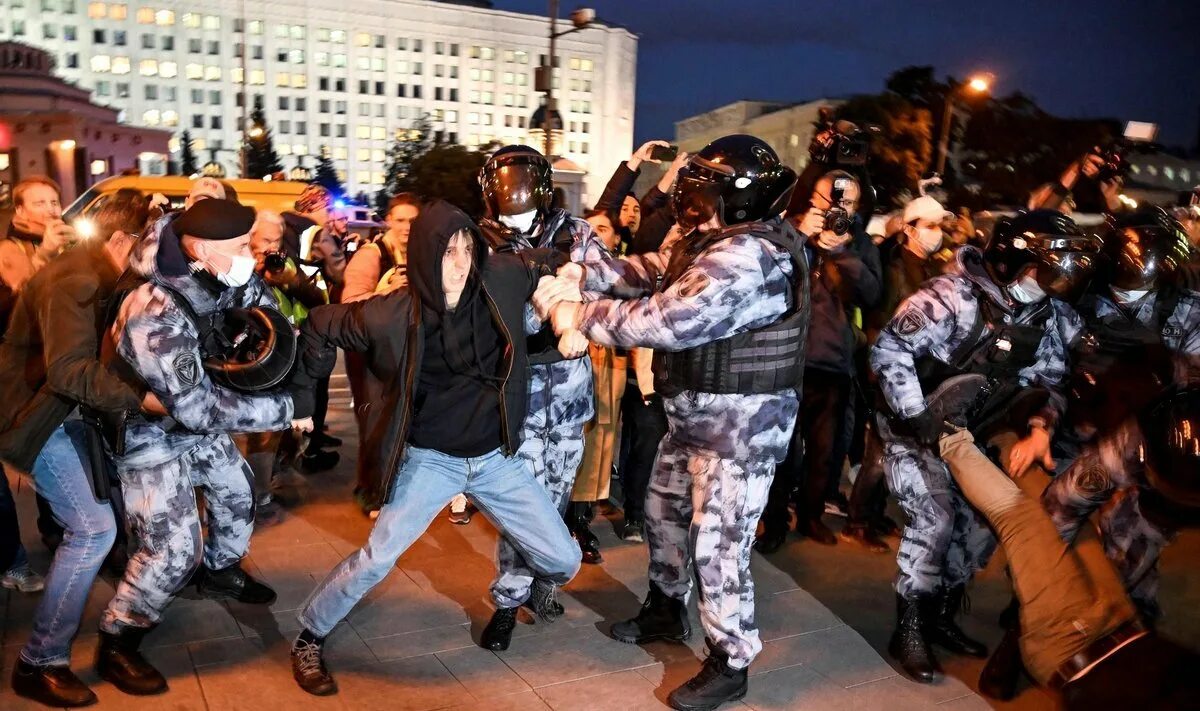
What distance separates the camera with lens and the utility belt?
11.8ft

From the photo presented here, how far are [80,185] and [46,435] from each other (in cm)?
1206

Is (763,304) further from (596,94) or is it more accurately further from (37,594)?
(596,94)

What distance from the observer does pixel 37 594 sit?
459 cm

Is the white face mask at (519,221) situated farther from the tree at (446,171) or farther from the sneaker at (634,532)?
Answer: the tree at (446,171)

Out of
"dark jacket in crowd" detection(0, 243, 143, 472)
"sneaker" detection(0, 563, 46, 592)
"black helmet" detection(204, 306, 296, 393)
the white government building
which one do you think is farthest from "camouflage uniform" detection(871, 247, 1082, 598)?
the white government building

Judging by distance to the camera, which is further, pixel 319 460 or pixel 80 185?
pixel 80 185

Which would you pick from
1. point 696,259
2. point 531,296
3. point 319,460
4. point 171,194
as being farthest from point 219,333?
point 171,194

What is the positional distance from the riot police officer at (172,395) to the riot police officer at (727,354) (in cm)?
125

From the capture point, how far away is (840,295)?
5598 mm

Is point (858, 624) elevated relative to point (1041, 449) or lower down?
lower down

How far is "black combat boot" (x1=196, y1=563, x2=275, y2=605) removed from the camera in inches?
177

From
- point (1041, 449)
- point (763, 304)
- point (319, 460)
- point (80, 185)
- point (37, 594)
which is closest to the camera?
point (763, 304)

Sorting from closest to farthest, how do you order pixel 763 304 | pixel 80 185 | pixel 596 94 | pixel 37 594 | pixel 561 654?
pixel 763 304
pixel 561 654
pixel 37 594
pixel 80 185
pixel 596 94

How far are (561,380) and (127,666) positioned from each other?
2.20 metres
